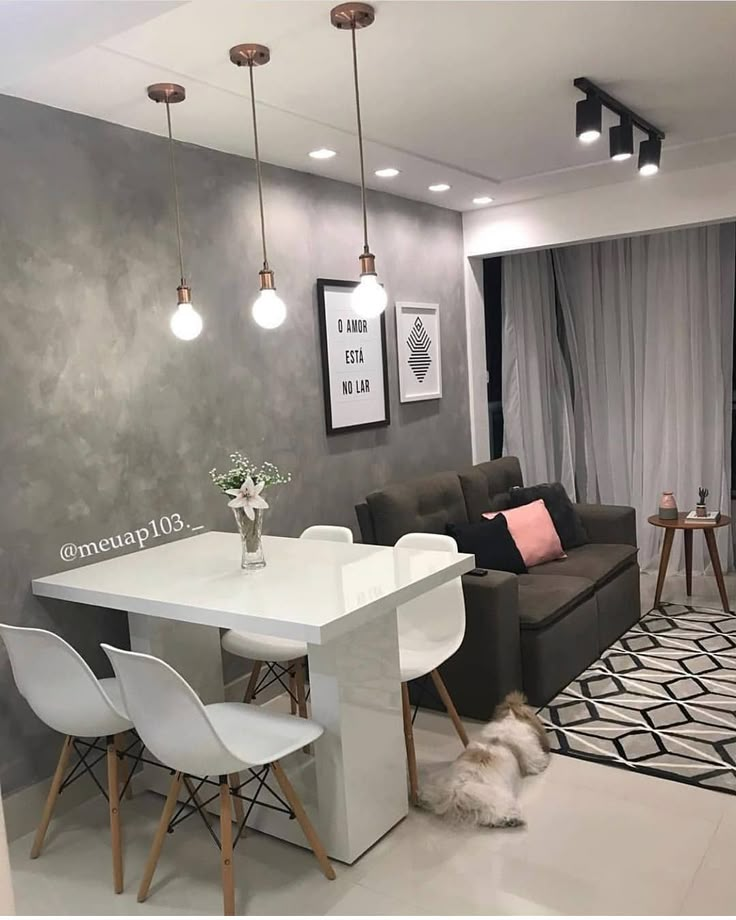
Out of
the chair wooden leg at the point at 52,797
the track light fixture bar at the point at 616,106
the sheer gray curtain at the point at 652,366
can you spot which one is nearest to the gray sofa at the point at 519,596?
the sheer gray curtain at the point at 652,366

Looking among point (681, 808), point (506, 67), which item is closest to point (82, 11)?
point (506, 67)

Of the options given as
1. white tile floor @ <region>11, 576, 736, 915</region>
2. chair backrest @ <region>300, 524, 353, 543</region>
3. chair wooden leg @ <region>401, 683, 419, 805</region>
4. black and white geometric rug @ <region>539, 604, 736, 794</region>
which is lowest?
white tile floor @ <region>11, 576, 736, 915</region>

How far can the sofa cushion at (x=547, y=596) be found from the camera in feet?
11.6

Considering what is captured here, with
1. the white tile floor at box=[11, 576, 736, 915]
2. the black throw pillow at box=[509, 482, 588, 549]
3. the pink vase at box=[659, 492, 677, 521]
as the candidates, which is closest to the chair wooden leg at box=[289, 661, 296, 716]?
the white tile floor at box=[11, 576, 736, 915]

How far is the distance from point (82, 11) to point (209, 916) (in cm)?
233

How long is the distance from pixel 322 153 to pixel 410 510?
5.70ft

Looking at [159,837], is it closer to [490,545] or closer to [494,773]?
[494,773]

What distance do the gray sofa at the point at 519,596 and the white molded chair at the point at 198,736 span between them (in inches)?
45.3

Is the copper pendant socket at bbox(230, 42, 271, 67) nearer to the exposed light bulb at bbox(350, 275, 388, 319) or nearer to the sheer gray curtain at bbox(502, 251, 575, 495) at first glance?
the exposed light bulb at bbox(350, 275, 388, 319)

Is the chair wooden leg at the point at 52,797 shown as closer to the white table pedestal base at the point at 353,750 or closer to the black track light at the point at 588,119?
the white table pedestal base at the point at 353,750

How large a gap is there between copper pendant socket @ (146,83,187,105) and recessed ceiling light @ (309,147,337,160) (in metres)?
0.87

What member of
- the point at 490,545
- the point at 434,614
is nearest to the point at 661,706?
the point at 490,545

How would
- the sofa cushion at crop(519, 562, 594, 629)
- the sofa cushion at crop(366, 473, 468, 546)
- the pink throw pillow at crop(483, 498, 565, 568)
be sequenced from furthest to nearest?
the pink throw pillow at crop(483, 498, 565, 568), the sofa cushion at crop(366, 473, 468, 546), the sofa cushion at crop(519, 562, 594, 629)

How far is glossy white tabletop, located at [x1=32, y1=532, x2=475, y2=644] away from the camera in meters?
2.28
